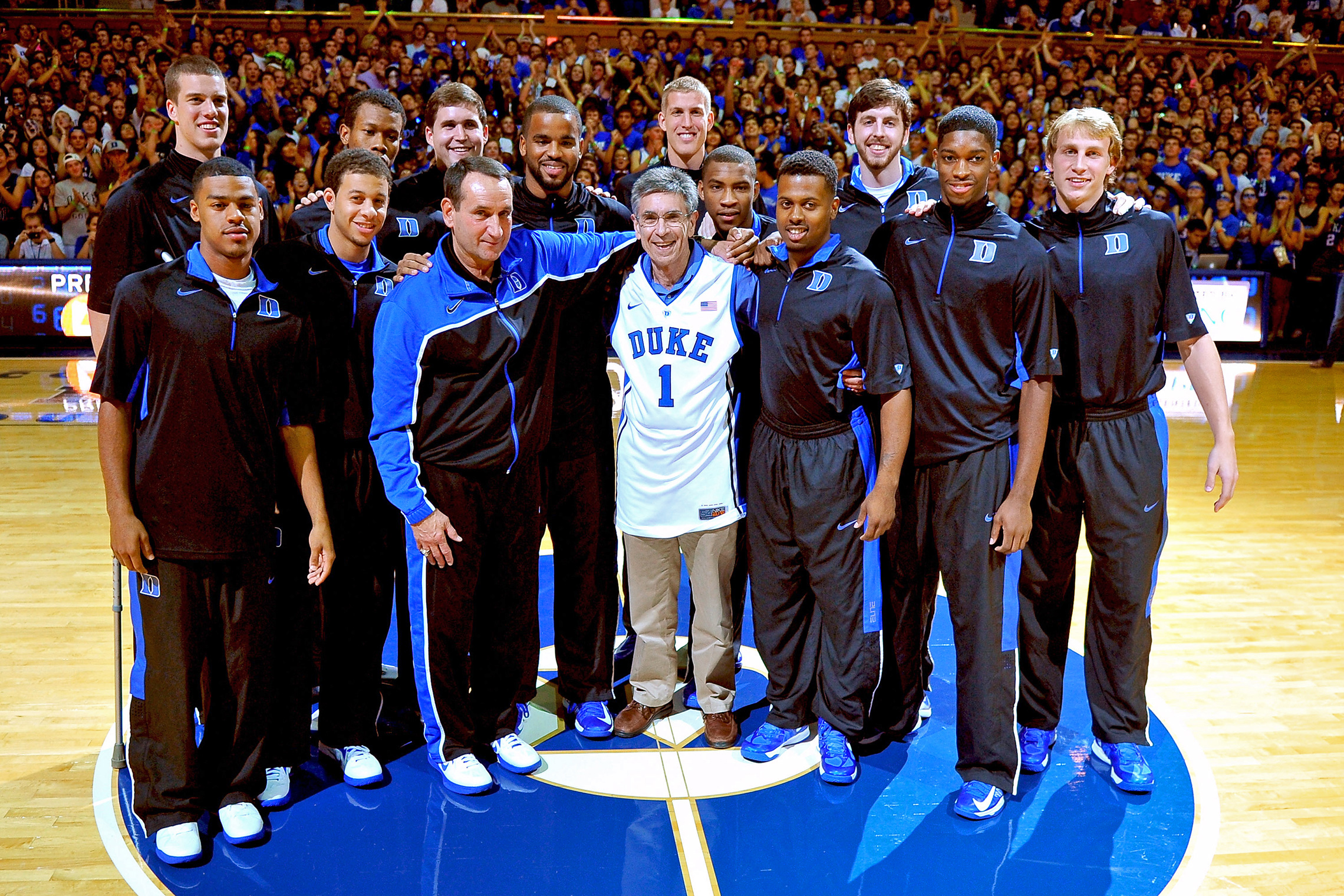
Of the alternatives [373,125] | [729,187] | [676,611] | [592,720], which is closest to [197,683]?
[592,720]

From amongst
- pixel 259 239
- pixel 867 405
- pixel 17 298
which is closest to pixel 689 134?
pixel 867 405

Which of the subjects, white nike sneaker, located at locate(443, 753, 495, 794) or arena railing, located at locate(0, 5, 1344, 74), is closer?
white nike sneaker, located at locate(443, 753, 495, 794)

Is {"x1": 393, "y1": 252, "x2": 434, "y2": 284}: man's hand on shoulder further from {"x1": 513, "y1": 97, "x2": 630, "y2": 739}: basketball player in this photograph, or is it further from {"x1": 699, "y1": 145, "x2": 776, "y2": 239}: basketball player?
{"x1": 699, "y1": 145, "x2": 776, "y2": 239}: basketball player

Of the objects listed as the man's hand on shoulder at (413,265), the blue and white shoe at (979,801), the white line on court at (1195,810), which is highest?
the man's hand on shoulder at (413,265)

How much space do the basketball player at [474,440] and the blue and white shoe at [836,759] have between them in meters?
1.05

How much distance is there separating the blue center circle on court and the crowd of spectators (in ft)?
29.5

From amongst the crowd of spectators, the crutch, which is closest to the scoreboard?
the crowd of spectators

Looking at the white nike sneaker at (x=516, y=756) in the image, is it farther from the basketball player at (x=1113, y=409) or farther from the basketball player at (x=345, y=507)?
the basketball player at (x=1113, y=409)

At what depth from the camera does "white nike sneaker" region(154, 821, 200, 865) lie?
347 centimetres

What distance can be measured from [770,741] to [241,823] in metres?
1.87

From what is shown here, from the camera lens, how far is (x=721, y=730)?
427 centimetres

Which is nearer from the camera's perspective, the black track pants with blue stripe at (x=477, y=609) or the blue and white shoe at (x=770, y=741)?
the black track pants with blue stripe at (x=477, y=609)

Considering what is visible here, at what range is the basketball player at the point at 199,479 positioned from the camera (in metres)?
3.43

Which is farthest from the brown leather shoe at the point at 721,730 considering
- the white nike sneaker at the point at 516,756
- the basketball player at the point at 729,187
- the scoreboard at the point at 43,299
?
the scoreboard at the point at 43,299
